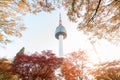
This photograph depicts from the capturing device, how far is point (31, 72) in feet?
75.0

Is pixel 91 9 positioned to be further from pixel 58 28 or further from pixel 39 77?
pixel 58 28

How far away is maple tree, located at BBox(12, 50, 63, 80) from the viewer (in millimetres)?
22703

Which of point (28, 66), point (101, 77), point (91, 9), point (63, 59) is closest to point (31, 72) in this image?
point (28, 66)

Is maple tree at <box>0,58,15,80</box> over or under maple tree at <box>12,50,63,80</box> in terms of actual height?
under

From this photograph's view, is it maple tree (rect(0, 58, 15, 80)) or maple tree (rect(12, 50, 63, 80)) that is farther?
maple tree (rect(12, 50, 63, 80))

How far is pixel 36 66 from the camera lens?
915 inches

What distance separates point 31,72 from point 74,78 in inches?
204

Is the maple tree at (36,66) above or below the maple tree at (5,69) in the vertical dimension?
above

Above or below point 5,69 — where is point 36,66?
above

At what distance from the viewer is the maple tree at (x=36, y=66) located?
74.5 feet

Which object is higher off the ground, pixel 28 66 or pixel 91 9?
pixel 28 66

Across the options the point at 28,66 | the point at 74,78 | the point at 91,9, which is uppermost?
the point at 28,66

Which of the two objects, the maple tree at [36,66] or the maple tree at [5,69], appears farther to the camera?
the maple tree at [36,66]

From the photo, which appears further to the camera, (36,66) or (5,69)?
(36,66)
